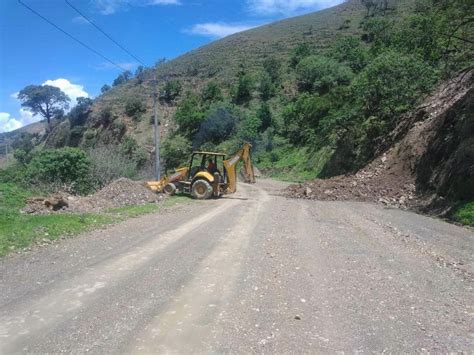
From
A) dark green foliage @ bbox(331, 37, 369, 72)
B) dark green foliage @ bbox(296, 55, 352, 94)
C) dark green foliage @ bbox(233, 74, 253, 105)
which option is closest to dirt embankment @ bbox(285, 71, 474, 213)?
dark green foliage @ bbox(296, 55, 352, 94)

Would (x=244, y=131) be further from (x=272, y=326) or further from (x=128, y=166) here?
(x=272, y=326)

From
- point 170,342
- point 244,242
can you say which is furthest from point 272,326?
point 244,242

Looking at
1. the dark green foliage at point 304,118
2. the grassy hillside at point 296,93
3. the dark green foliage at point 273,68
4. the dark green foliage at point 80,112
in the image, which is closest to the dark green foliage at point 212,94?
the grassy hillside at point 296,93

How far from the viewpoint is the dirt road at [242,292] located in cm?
525

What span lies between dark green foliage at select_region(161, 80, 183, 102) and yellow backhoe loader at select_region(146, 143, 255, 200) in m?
63.2

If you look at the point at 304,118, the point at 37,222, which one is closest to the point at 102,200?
the point at 37,222

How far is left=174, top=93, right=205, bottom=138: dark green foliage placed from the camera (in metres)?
69.6

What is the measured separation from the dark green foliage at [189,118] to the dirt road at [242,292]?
2276 inches

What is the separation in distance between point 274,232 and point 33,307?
286 inches

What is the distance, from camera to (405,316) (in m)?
6.00

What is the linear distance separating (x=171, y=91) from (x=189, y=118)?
56.7 feet

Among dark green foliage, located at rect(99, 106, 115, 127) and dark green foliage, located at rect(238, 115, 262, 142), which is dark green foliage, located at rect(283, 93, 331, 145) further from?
dark green foliage, located at rect(99, 106, 115, 127)

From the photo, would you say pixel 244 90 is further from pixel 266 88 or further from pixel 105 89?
pixel 105 89

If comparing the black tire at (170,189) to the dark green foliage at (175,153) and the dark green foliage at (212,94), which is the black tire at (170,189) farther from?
the dark green foliage at (212,94)
